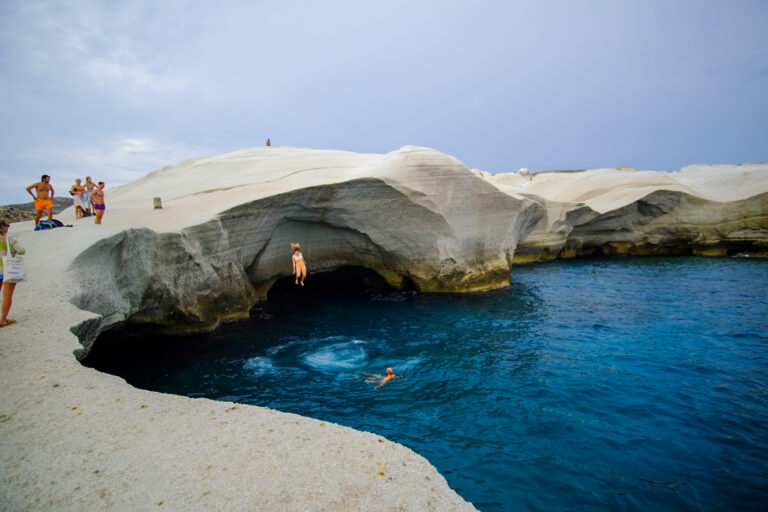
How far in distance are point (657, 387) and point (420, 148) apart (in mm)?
13211

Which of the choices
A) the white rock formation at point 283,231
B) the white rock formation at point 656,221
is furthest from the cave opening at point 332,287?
the white rock formation at point 656,221

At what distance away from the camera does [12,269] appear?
7.19 m

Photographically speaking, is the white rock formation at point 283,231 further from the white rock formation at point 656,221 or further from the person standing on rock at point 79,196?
the white rock formation at point 656,221

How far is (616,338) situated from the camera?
13000mm

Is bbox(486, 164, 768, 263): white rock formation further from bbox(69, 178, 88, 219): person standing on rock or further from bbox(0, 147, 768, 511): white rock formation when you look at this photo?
bbox(69, 178, 88, 219): person standing on rock

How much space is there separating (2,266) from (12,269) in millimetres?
181

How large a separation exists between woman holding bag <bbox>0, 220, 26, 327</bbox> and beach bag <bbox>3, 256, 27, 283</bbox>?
7 cm

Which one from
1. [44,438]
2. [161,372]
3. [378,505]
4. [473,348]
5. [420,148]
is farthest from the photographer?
[420,148]

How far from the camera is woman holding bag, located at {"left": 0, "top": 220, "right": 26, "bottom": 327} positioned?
279 inches

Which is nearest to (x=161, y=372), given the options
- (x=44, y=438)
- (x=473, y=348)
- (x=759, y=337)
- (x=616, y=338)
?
(x=44, y=438)

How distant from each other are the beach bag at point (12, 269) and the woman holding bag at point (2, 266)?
2.7 inches

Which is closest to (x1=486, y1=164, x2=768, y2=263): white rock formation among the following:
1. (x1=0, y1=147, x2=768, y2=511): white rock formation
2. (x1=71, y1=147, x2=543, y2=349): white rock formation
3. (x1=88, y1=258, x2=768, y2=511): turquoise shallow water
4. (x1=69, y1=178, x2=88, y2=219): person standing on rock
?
(x1=0, y1=147, x2=768, y2=511): white rock formation

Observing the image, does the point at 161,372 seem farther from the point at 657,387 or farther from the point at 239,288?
the point at 657,387

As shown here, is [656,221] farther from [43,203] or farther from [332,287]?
[43,203]
